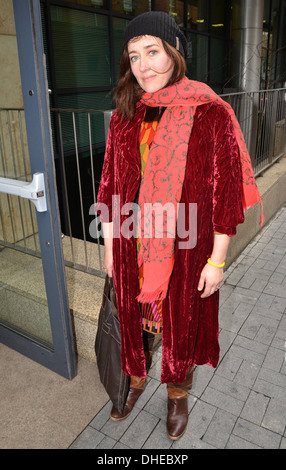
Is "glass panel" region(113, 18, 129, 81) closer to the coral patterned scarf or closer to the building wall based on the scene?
the building wall

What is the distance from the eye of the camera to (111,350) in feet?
6.66

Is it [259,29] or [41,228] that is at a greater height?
[259,29]

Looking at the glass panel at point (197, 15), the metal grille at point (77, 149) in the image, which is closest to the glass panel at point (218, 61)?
the glass panel at point (197, 15)

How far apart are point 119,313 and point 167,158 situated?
32.7 inches

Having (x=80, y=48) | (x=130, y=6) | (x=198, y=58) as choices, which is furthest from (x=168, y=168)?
(x=198, y=58)

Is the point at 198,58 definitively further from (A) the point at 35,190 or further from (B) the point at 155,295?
(B) the point at 155,295

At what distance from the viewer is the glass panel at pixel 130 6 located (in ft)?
19.0

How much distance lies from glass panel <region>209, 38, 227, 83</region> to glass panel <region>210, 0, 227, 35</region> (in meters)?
0.24

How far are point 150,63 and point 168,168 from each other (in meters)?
0.43

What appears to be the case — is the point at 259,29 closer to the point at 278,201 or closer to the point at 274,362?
the point at 278,201

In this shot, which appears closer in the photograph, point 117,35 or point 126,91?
point 126,91

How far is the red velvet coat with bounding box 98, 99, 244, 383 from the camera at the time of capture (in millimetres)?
1544

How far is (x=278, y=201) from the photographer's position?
218 inches

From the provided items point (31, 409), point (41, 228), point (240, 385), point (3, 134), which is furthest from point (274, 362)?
point (3, 134)
